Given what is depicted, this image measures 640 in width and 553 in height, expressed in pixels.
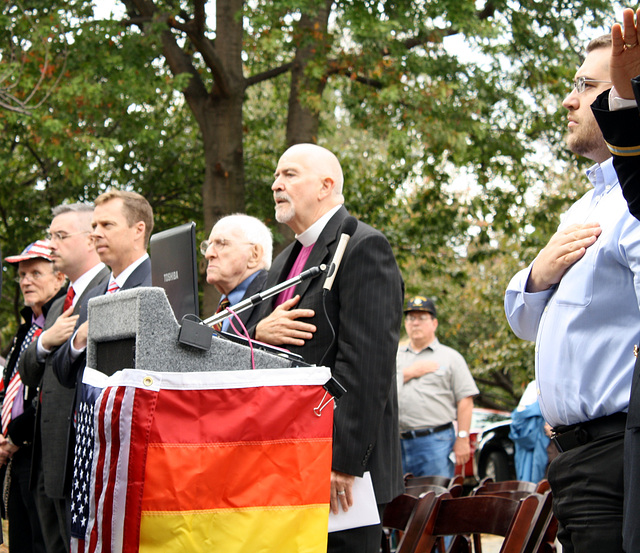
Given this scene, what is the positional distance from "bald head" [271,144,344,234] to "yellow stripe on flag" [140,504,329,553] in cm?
140

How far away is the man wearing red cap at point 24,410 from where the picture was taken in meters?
5.29

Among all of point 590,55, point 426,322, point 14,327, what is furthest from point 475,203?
point 590,55

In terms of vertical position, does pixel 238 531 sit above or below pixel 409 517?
above

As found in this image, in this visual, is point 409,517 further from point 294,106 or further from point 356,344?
point 294,106

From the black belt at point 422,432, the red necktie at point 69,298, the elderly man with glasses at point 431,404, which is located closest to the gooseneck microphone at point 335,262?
the red necktie at point 69,298

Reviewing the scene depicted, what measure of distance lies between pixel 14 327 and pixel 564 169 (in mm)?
11158

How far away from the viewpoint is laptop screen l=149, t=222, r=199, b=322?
3.00m

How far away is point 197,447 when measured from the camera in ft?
8.28

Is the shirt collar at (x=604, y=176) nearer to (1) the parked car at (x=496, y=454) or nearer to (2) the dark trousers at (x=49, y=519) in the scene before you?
(2) the dark trousers at (x=49, y=519)

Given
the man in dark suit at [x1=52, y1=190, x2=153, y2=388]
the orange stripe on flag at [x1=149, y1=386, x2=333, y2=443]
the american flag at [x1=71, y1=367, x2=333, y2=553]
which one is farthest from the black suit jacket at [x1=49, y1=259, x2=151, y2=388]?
the orange stripe on flag at [x1=149, y1=386, x2=333, y2=443]

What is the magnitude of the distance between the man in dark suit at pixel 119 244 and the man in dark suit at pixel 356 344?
119cm

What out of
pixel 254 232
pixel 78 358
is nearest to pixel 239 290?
pixel 254 232

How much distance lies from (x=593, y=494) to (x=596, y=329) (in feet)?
1.51

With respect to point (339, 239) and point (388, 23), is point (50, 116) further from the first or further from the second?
point (339, 239)
